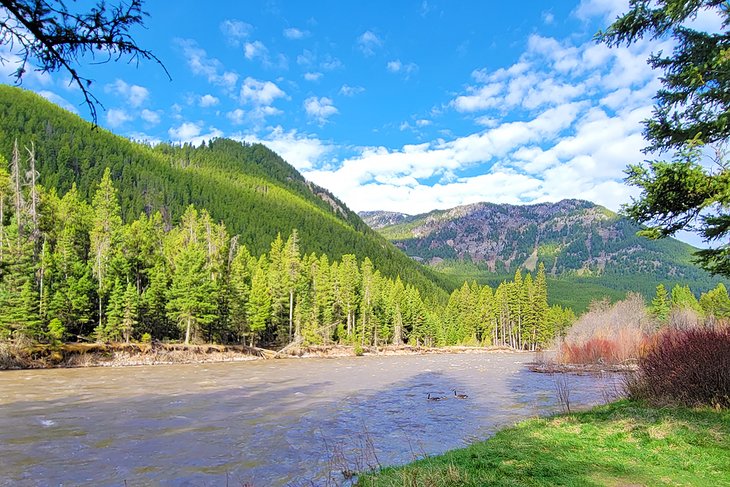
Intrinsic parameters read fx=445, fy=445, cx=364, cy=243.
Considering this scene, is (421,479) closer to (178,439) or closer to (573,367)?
(178,439)

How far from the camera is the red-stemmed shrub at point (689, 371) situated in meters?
12.8

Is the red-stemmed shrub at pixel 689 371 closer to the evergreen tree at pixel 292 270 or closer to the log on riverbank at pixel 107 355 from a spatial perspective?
the log on riverbank at pixel 107 355

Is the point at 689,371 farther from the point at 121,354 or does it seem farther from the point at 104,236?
the point at 104,236

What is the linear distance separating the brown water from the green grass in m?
2.07

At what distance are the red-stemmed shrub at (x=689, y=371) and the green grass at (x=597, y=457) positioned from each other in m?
0.99

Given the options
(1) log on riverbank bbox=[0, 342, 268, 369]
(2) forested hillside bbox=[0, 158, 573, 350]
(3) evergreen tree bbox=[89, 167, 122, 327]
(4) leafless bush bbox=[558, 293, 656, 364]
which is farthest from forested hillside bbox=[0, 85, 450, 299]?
(4) leafless bush bbox=[558, 293, 656, 364]

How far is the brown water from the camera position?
418 inches

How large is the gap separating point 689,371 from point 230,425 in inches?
594

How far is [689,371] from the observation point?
1373 centimetres

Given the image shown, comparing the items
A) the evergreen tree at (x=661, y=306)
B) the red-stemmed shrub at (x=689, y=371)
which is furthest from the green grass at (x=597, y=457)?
the evergreen tree at (x=661, y=306)

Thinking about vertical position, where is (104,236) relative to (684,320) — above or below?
above

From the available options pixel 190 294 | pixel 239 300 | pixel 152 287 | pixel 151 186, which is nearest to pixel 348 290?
pixel 239 300

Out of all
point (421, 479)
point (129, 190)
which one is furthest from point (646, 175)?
point (129, 190)

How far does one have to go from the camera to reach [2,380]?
2627cm
